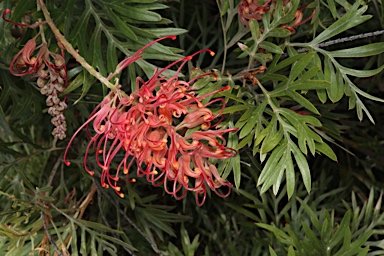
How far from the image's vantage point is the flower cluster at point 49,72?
627mm

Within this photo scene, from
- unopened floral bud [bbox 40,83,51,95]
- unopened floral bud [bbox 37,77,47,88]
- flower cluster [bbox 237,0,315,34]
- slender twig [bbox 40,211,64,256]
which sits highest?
flower cluster [bbox 237,0,315,34]

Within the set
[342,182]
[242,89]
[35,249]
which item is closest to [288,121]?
[242,89]

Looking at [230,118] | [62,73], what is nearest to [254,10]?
[230,118]

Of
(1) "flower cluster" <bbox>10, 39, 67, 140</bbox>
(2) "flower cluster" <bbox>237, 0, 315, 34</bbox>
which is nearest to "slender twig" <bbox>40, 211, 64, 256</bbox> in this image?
(1) "flower cluster" <bbox>10, 39, 67, 140</bbox>

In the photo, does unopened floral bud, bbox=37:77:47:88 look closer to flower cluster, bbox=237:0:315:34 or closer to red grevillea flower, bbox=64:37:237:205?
red grevillea flower, bbox=64:37:237:205

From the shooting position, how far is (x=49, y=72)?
650 millimetres

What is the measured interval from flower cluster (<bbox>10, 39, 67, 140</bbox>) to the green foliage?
4 cm

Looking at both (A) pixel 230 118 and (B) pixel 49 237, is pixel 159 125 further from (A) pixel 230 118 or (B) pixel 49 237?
(B) pixel 49 237

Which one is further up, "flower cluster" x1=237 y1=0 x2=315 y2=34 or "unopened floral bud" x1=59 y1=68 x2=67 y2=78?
Answer: "flower cluster" x1=237 y1=0 x2=315 y2=34

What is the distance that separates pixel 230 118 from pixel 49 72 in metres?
0.22

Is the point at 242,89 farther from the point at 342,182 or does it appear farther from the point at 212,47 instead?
the point at 342,182

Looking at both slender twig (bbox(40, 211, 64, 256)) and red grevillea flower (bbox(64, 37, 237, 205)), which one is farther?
slender twig (bbox(40, 211, 64, 256))

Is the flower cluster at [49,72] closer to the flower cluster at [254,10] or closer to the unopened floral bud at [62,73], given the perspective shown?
the unopened floral bud at [62,73]

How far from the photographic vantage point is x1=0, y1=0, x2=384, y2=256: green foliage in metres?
0.64
